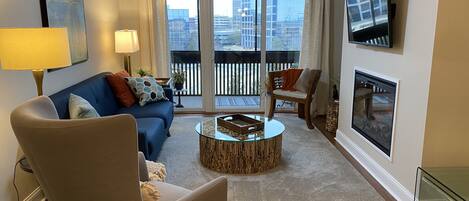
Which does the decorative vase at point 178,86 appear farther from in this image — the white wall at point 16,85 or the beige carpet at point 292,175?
the white wall at point 16,85

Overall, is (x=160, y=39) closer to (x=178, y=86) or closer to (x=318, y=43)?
(x=178, y=86)

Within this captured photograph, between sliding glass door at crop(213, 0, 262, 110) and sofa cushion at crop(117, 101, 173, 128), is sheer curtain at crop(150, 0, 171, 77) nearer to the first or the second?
sliding glass door at crop(213, 0, 262, 110)

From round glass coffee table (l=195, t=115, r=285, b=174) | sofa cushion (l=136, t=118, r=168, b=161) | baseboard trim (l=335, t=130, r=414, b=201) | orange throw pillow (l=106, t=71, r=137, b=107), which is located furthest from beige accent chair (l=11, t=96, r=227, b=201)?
orange throw pillow (l=106, t=71, r=137, b=107)

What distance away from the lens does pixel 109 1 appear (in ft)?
15.4

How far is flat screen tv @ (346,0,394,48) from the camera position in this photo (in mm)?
2723

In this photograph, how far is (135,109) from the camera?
3.85m

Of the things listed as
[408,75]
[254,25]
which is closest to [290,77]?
[254,25]

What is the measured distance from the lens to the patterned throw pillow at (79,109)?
8.73 feet

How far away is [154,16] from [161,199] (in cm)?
376

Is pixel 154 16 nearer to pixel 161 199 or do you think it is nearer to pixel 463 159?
pixel 161 199

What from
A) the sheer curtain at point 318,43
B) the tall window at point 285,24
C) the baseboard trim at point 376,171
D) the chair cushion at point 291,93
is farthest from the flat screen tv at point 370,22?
the tall window at point 285,24

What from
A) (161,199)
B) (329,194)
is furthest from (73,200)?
(329,194)

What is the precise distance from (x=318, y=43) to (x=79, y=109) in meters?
3.56

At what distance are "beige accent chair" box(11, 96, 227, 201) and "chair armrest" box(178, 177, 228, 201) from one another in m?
0.26
